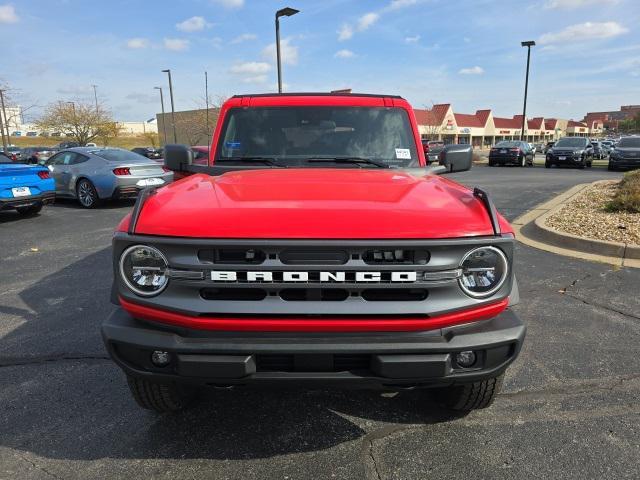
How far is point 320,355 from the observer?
1.98 metres

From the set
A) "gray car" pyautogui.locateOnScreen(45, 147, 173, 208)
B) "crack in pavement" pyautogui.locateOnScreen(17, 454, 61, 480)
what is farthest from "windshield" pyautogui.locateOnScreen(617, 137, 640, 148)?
"crack in pavement" pyautogui.locateOnScreen(17, 454, 61, 480)

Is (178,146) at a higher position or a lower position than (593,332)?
higher

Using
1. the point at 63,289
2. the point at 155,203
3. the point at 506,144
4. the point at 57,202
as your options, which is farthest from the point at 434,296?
the point at 506,144

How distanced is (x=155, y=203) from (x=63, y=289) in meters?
3.56

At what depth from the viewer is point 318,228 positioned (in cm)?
200

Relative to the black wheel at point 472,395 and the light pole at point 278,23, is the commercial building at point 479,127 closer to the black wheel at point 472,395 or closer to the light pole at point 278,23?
the light pole at point 278,23

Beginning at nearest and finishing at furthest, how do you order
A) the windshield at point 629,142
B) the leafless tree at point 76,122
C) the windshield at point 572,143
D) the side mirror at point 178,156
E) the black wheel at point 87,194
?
1. the side mirror at point 178,156
2. the black wheel at point 87,194
3. the windshield at point 629,142
4. the windshield at point 572,143
5. the leafless tree at point 76,122

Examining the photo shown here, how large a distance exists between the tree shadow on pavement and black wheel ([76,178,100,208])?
28.1 ft

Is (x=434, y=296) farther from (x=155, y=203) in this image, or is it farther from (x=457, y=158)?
(x=457, y=158)

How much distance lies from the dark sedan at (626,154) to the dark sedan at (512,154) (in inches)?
204

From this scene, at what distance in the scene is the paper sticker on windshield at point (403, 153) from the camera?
350 centimetres

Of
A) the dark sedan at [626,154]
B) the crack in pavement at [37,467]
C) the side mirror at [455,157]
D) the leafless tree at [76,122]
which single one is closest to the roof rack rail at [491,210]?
the side mirror at [455,157]

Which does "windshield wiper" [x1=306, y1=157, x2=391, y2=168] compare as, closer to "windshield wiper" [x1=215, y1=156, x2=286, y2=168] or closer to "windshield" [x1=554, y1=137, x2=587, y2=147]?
"windshield wiper" [x1=215, y1=156, x2=286, y2=168]

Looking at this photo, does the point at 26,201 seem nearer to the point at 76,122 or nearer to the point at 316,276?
the point at 316,276
